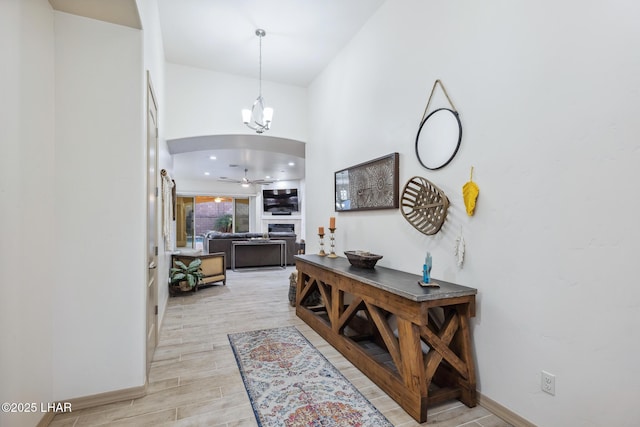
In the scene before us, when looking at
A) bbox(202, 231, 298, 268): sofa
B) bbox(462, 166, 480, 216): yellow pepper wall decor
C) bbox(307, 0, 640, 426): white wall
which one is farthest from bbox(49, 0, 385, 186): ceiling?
bbox(202, 231, 298, 268): sofa

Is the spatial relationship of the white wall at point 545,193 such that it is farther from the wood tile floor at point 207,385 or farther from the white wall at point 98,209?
the white wall at point 98,209

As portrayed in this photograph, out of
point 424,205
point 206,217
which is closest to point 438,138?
point 424,205

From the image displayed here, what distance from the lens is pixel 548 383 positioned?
5.66 ft

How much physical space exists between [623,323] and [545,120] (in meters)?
1.10

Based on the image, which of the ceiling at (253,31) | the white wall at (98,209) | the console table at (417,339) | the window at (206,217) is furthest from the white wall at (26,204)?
the window at (206,217)

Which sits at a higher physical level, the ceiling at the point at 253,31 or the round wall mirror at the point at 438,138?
the ceiling at the point at 253,31

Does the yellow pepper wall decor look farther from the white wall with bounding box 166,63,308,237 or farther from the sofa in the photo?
the sofa

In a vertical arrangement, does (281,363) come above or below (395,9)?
below

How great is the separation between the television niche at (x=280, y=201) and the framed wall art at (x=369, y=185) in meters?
8.15

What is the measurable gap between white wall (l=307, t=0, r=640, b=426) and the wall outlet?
2cm

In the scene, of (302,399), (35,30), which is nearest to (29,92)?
(35,30)

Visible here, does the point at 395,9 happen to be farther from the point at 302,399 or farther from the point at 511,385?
the point at 302,399

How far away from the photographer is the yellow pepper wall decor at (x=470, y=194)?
7.03ft

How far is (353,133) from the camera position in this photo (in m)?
3.79
